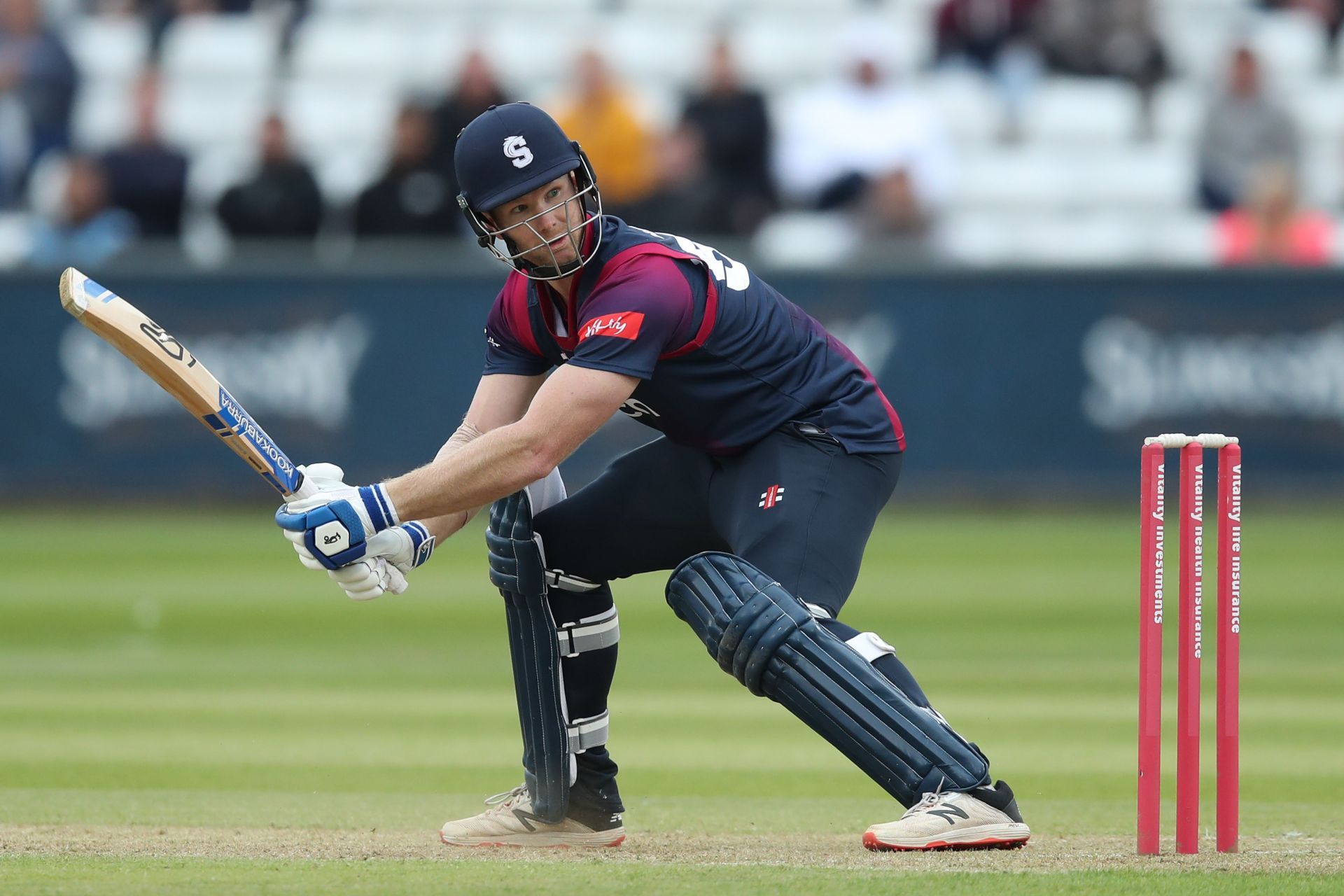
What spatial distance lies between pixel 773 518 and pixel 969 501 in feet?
28.7

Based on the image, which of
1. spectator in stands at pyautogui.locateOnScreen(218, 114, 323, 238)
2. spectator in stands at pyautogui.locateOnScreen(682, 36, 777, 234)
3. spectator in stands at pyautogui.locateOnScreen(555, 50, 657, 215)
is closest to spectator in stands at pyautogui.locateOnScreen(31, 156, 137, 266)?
spectator in stands at pyautogui.locateOnScreen(218, 114, 323, 238)

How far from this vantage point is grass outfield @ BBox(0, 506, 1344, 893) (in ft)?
14.2

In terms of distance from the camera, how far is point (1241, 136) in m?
14.4

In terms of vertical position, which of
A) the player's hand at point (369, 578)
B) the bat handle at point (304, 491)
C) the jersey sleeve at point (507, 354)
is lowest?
the player's hand at point (369, 578)

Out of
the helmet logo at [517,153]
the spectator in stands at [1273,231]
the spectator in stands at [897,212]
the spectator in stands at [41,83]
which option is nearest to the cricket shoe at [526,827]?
the helmet logo at [517,153]

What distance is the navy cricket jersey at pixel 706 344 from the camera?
183 inches

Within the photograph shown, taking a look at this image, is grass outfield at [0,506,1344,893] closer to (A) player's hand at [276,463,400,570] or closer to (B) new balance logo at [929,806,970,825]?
(B) new balance logo at [929,806,970,825]

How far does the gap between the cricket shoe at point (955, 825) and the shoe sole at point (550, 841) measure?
29.7 inches

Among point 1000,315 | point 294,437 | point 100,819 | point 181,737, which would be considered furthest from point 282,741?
point 1000,315

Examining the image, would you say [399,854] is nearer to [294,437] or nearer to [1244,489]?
[294,437]

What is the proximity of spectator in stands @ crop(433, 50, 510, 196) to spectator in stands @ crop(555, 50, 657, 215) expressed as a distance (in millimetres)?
570

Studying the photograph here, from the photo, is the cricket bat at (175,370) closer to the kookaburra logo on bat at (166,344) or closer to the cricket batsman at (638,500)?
the kookaburra logo on bat at (166,344)

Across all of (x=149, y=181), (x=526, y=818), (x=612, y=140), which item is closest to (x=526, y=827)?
(x=526, y=818)

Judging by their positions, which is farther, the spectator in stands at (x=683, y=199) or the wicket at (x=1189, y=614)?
the spectator in stands at (x=683, y=199)
